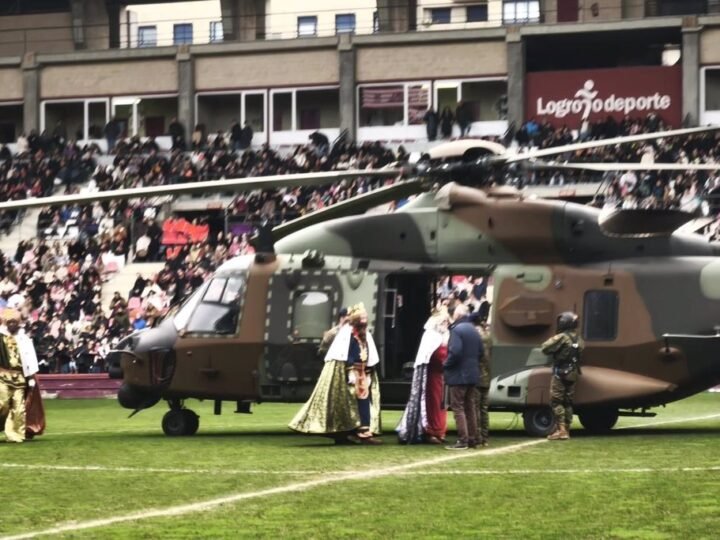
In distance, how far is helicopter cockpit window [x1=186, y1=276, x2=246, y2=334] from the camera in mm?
24781

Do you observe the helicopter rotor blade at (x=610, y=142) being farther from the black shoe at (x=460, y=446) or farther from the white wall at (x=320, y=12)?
the white wall at (x=320, y=12)

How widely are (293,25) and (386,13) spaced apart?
13441 mm

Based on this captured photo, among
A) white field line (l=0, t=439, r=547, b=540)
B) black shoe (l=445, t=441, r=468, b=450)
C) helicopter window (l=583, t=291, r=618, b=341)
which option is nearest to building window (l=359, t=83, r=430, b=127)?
helicopter window (l=583, t=291, r=618, b=341)

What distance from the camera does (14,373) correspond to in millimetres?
23734

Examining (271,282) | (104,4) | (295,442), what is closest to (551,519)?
(295,442)

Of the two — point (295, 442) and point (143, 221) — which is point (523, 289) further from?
point (143, 221)

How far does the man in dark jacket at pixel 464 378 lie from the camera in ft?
68.8

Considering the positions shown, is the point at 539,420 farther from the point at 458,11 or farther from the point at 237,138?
the point at 458,11

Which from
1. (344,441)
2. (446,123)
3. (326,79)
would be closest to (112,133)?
(326,79)

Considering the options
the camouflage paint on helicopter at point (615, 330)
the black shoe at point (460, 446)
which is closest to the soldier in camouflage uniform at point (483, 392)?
the black shoe at point (460, 446)

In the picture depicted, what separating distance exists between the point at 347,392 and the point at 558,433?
291 centimetres

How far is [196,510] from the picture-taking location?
14.2 meters

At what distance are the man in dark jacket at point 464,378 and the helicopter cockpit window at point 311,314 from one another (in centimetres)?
351

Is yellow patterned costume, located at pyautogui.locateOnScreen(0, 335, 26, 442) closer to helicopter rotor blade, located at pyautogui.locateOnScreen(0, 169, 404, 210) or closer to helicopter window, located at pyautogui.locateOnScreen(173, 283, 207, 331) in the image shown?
helicopter window, located at pyautogui.locateOnScreen(173, 283, 207, 331)
